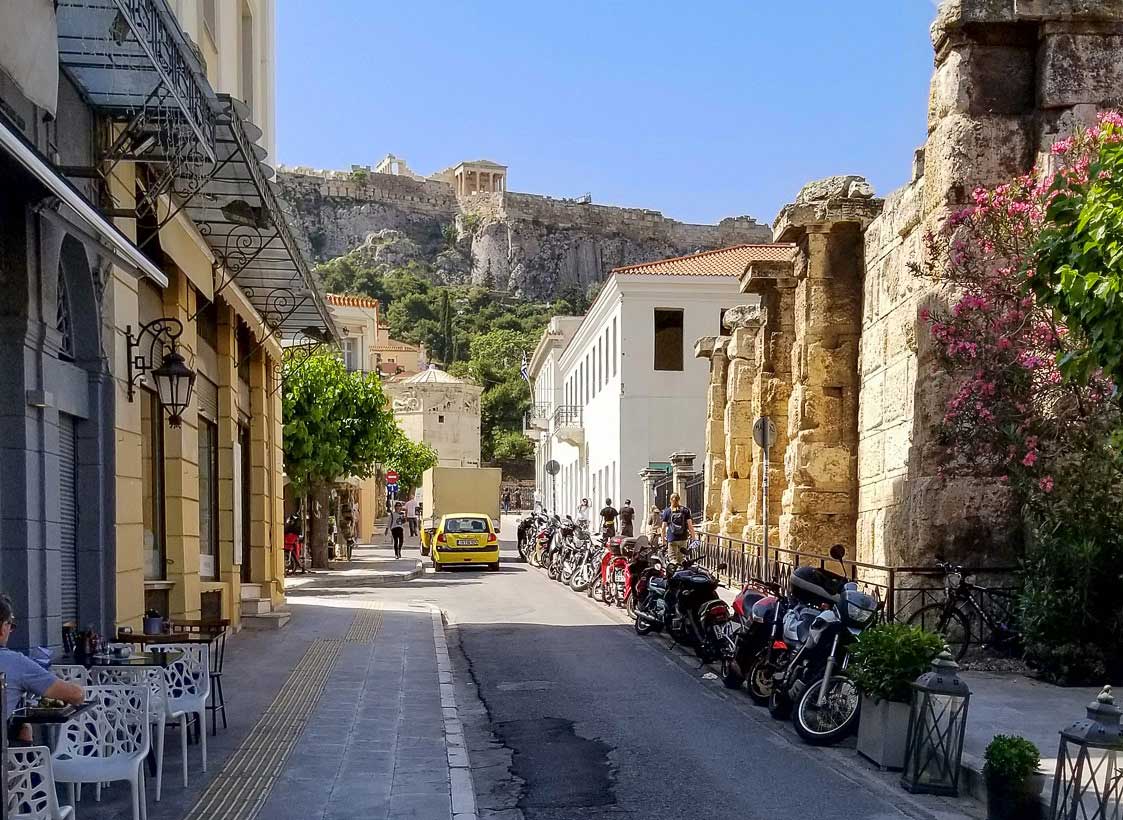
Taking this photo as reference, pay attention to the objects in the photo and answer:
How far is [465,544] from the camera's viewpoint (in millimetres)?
30359

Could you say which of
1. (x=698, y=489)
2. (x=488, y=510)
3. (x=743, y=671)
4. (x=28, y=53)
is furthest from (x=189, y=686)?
(x=488, y=510)

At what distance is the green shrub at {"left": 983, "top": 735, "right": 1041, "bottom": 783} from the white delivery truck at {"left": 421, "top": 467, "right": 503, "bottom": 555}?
3078 centimetres

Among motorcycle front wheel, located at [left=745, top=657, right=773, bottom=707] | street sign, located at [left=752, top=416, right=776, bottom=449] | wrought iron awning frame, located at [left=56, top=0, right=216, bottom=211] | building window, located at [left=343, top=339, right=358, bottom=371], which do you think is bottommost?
motorcycle front wheel, located at [left=745, top=657, right=773, bottom=707]

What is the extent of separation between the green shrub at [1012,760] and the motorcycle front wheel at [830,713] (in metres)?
1.96

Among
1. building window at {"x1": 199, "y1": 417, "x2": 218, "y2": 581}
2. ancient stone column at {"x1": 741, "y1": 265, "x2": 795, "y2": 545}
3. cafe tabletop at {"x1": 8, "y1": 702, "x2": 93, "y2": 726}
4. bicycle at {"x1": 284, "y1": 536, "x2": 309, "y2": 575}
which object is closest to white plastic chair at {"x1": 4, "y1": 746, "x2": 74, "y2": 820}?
cafe tabletop at {"x1": 8, "y1": 702, "x2": 93, "y2": 726}

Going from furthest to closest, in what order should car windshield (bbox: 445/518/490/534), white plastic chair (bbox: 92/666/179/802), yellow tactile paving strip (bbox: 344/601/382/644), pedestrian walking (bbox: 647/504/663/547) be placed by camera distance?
1. car windshield (bbox: 445/518/490/534)
2. pedestrian walking (bbox: 647/504/663/547)
3. yellow tactile paving strip (bbox: 344/601/382/644)
4. white plastic chair (bbox: 92/666/179/802)

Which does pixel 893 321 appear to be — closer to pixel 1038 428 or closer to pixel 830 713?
pixel 1038 428

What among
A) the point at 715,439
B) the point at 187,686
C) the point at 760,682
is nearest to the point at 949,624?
the point at 760,682

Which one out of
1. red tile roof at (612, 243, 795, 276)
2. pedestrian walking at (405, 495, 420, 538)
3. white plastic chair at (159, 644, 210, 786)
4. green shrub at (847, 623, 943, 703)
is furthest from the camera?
pedestrian walking at (405, 495, 420, 538)

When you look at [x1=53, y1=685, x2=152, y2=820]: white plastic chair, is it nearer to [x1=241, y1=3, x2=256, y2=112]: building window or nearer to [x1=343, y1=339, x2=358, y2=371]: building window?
[x1=241, y1=3, x2=256, y2=112]: building window

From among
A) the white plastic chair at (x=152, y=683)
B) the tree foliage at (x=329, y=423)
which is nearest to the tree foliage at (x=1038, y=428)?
the white plastic chair at (x=152, y=683)

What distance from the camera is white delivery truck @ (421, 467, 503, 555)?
37188 millimetres

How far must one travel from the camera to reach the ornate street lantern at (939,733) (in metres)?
7.32

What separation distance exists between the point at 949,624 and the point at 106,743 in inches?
314
